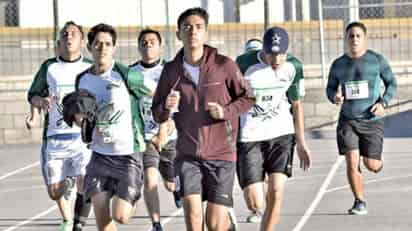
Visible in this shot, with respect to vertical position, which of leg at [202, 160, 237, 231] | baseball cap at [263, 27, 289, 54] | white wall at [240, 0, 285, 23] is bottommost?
leg at [202, 160, 237, 231]

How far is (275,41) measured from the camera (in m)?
10.6

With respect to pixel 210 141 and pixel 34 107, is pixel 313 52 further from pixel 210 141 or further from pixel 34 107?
pixel 210 141

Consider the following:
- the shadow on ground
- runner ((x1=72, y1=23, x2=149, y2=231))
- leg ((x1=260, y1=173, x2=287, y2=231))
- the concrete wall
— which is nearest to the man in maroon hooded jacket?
runner ((x1=72, y1=23, x2=149, y2=231))

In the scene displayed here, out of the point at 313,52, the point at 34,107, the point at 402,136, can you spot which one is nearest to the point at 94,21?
the point at 313,52

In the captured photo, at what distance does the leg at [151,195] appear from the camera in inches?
464

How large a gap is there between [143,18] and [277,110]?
565 inches

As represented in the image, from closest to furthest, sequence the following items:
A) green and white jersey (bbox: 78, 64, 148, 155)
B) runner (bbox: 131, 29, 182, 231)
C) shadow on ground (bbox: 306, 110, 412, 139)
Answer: green and white jersey (bbox: 78, 64, 148, 155)
runner (bbox: 131, 29, 182, 231)
shadow on ground (bbox: 306, 110, 412, 139)

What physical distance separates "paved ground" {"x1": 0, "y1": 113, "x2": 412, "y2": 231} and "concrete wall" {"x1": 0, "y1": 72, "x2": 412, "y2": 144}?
9.55 ft

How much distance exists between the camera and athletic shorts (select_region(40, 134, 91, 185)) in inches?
463

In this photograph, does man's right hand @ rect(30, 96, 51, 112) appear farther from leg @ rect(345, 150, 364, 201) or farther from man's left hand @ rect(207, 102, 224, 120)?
leg @ rect(345, 150, 364, 201)

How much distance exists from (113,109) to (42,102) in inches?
59.3

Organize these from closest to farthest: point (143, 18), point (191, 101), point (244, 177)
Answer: point (191, 101)
point (244, 177)
point (143, 18)

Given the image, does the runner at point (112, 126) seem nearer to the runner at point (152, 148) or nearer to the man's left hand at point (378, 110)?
the runner at point (152, 148)

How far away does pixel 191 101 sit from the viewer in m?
8.93
